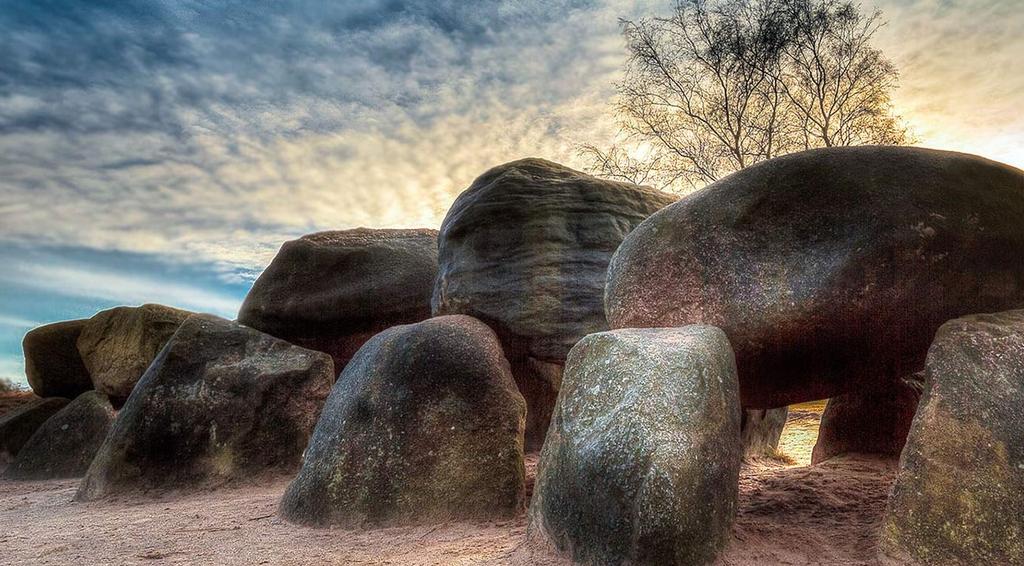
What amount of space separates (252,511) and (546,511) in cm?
273

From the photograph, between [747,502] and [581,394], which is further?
[747,502]

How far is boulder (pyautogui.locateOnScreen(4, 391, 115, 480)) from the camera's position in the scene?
809 cm

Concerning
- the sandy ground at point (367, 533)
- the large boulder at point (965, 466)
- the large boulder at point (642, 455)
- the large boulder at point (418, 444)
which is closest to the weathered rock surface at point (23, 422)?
the sandy ground at point (367, 533)

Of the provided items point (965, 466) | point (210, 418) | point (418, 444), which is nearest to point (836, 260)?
point (965, 466)

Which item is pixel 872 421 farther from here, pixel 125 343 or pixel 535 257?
pixel 125 343

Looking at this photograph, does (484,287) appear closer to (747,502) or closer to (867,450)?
(747,502)

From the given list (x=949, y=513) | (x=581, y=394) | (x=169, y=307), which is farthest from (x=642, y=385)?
(x=169, y=307)

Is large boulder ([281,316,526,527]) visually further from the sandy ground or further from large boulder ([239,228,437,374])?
large boulder ([239,228,437,374])

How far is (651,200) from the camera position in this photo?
6840mm

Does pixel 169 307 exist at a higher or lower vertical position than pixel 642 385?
higher

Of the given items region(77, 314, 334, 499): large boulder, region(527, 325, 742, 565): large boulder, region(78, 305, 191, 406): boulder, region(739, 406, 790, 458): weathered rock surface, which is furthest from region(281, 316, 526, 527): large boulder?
region(78, 305, 191, 406): boulder

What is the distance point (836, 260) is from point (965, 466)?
49.9 inches

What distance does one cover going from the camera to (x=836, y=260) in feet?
12.6

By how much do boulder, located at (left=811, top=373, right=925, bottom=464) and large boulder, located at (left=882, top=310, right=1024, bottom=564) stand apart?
7.88 feet
